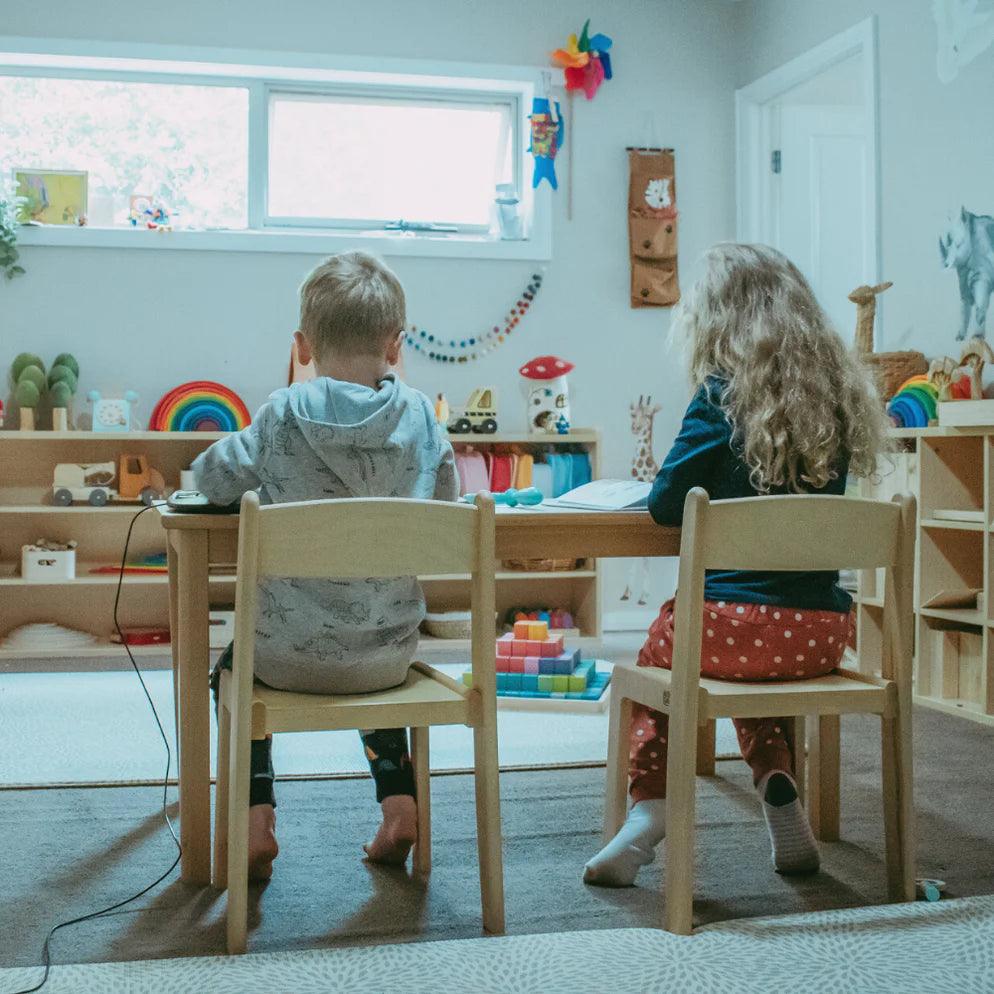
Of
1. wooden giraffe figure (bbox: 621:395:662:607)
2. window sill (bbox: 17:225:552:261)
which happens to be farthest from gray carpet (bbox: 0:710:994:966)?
window sill (bbox: 17:225:552:261)

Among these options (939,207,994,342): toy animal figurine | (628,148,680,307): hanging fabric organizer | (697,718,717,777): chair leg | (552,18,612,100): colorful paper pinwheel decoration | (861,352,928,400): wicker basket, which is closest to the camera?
(697,718,717,777): chair leg

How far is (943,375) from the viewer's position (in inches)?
136

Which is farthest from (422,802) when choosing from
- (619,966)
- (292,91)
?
(292,91)

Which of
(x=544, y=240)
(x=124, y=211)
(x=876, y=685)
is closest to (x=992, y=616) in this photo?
(x=876, y=685)

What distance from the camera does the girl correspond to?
1.81m

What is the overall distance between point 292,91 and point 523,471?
178 centimetres

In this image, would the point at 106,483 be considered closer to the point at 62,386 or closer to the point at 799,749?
the point at 62,386

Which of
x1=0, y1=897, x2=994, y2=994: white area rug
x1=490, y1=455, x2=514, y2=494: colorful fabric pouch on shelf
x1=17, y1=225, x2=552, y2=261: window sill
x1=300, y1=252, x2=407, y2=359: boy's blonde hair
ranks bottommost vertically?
x1=0, y1=897, x2=994, y2=994: white area rug

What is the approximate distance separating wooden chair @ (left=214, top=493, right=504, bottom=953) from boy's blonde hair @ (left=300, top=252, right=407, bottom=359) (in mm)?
442

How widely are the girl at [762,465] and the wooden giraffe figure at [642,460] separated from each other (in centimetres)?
286

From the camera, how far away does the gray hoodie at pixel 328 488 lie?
1.76m

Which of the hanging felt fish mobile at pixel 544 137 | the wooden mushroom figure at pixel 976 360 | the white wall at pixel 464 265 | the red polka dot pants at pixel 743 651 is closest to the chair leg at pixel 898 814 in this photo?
the red polka dot pants at pixel 743 651

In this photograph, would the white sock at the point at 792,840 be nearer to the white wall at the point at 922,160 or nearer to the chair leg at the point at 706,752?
the chair leg at the point at 706,752

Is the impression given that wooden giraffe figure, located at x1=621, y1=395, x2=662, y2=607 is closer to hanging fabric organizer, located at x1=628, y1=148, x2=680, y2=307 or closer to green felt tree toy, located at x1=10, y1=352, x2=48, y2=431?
hanging fabric organizer, located at x1=628, y1=148, x2=680, y2=307
